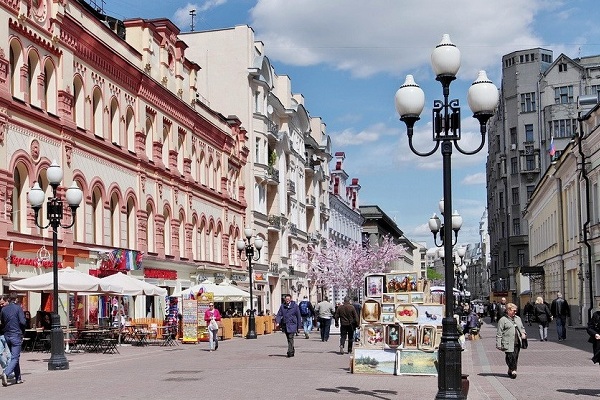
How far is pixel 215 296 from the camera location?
38.8 m

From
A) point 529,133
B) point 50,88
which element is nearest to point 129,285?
point 50,88

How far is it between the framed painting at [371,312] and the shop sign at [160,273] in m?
19.6

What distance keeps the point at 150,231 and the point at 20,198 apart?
11968 millimetres

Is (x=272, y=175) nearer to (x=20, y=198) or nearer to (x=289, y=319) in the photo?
(x=20, y=198)

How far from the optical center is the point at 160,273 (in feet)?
132

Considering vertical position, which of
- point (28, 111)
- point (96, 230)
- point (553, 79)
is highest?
point (553, 79)

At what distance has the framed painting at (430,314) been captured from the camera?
63.5ft

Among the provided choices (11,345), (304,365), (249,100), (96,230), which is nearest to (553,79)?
(249,100)

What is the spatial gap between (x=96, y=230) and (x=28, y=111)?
6.92 m

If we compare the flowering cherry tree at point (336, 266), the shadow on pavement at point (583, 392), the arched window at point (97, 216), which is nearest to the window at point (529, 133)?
the flowering cherry tree at point (336, 266)

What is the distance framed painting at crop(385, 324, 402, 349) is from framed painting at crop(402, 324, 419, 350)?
0.12 metres

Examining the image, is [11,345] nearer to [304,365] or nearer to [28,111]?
[304,365]

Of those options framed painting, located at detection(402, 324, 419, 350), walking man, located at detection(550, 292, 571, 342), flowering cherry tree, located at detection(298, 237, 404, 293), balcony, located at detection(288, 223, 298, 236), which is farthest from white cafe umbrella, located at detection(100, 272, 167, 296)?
flowering cherry tree, located at detection(298, 237, 404, 293)

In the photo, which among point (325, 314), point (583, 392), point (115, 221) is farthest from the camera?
point (115, 221)
